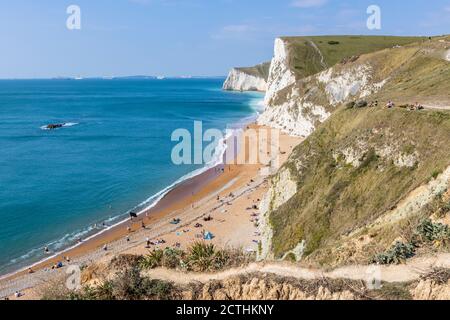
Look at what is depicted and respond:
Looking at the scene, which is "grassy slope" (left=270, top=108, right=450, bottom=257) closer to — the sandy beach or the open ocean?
the sandy beach

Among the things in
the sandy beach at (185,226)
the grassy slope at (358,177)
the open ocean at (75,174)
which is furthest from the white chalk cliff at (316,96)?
the grassy slope at (358,177)

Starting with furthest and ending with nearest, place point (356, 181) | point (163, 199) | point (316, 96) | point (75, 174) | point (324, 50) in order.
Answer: point (324, 50)
point (316, 96)
point (75, 174)
point (163, 199)
point (356, 181)

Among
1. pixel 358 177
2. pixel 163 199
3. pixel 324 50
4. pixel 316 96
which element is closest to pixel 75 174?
pixel 163 199

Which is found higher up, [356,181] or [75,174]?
[356,181]

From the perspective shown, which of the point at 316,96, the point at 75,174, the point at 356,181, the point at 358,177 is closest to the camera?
the point at 356,181

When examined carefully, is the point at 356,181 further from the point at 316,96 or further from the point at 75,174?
the point at 316,96

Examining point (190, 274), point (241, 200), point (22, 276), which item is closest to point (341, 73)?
point (241, 200)

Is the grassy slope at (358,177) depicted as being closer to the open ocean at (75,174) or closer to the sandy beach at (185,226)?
the sandy beach at (185,226)

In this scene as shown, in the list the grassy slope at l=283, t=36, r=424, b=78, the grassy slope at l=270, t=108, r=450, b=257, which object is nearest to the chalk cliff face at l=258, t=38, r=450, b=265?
the grassy slope at l=270, t=108, r=450, b=257
